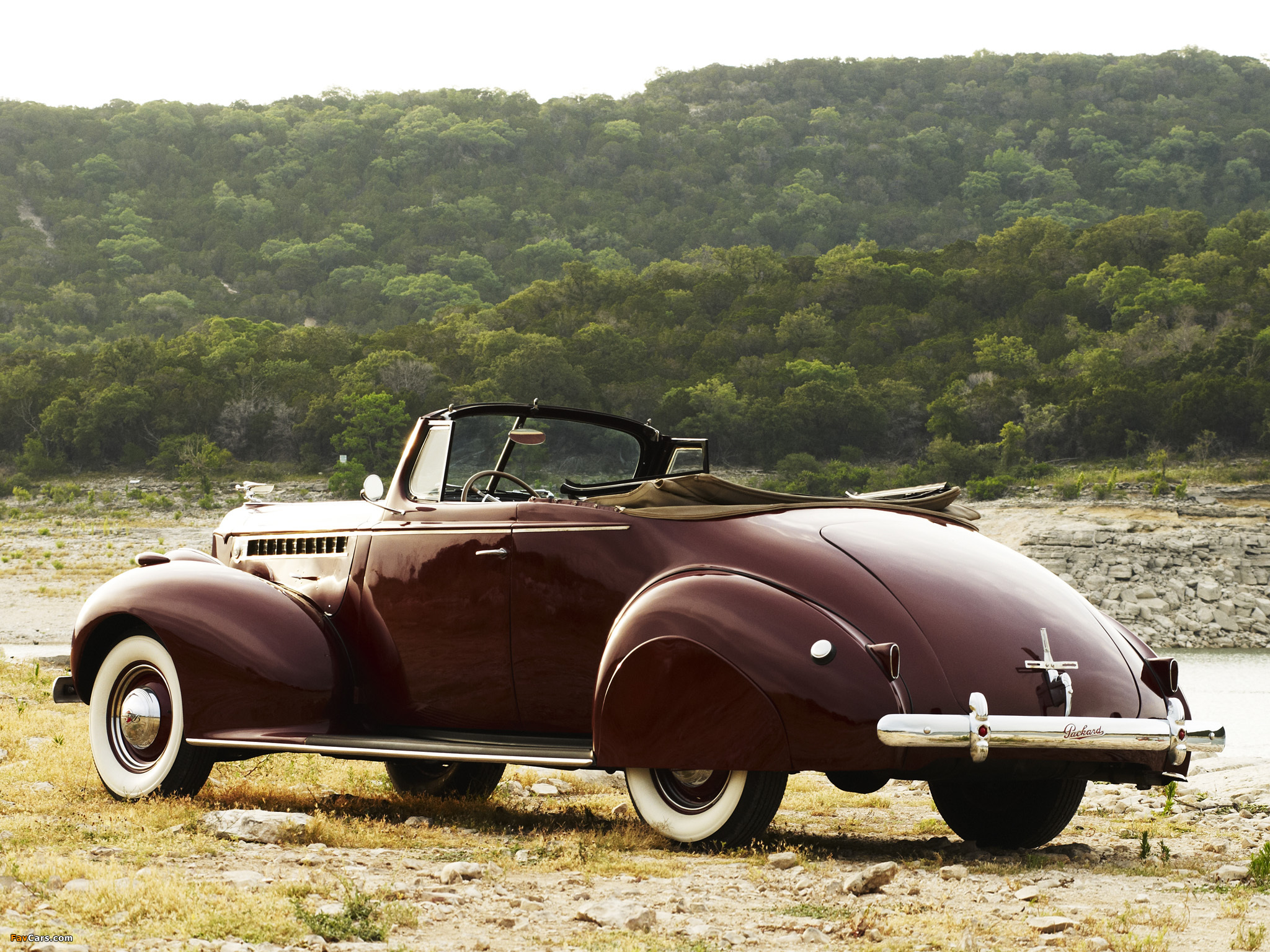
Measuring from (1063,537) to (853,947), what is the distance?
118ft

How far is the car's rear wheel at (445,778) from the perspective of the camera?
7.17 metres

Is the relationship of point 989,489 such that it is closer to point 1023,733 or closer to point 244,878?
point 1023,733

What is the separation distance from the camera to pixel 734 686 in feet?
15.8

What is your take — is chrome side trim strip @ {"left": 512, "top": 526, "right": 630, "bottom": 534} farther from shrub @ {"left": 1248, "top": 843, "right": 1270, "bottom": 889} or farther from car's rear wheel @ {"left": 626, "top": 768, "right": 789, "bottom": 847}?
shrub @ {"left": 1248, "top": 843, "right": 1270, "bottom": 889}

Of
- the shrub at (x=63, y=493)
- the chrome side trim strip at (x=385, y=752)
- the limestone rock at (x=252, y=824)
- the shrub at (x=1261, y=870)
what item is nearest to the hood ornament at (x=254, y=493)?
the chrome side trim strip at (x=385, y=752)

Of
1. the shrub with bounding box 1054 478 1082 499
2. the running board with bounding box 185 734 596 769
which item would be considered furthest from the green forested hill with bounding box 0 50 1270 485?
the running board with bounding box 185 734 596 769

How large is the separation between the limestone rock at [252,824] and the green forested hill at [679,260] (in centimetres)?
5429

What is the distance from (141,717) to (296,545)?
1.18 meters

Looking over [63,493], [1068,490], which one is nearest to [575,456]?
[1068,490]

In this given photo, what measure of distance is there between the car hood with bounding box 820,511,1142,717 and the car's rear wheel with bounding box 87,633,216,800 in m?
3.34

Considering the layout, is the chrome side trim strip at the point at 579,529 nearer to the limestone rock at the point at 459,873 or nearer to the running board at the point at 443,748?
the running board at the point at 443,748

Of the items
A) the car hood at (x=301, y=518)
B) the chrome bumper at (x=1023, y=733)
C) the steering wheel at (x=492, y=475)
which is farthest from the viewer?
the car hood at (x=301, y=518)

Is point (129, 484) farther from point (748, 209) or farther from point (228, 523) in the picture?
point (748, 209)

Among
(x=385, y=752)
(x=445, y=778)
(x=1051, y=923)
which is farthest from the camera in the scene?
(x=445, y=778)
